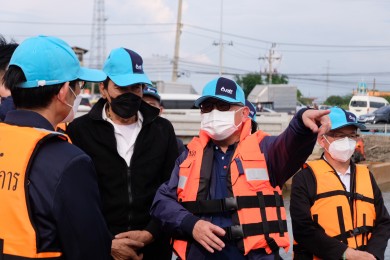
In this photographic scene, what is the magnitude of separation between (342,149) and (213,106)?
3.72 ft

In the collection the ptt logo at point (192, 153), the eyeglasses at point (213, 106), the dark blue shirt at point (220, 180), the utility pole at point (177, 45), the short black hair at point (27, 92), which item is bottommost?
the dark blue shirt at point (220, 180)

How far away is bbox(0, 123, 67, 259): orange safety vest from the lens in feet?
7.01

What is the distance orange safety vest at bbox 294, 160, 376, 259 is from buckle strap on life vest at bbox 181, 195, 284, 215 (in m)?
0.71

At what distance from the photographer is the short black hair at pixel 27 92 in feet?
7.76

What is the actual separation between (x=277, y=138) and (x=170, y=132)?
3.18 ft

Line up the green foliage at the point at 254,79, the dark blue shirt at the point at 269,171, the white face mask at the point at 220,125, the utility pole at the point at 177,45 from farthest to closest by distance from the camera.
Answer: the green foliage at the point at 254,79, the utility pole at the point at 177,45, the white face mask at the point at 220,125, the dark blue shirt at the point at 269,171

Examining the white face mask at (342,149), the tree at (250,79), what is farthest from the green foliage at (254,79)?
the white face mask at (342,149)

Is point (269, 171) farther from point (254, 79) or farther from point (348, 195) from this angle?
point (254, 79)

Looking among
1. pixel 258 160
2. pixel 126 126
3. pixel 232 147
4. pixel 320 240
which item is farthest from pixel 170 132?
pixel 320 240

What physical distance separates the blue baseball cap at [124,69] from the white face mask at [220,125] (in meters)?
0.61

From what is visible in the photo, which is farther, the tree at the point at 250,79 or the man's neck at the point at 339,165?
the tree at the point at 250,79

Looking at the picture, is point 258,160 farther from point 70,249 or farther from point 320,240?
point 70,249

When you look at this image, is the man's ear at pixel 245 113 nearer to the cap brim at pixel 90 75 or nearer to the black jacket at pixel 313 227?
the black jacket at pixel 313 227

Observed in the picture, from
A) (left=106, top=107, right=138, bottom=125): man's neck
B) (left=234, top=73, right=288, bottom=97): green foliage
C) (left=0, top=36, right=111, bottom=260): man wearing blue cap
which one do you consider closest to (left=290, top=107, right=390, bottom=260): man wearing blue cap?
(left=106, top=107, right=138, bottom=125): man's neck
